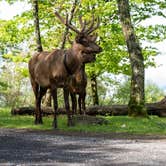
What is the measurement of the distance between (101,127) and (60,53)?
3128 mm

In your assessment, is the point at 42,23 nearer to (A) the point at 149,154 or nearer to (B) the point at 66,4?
(B) the point at 66,4

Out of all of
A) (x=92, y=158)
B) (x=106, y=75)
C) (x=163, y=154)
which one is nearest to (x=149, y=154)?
(x=163, y=154)

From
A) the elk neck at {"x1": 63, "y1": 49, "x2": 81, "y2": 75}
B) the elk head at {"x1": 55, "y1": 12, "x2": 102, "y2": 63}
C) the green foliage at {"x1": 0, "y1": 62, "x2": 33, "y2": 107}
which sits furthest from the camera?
the green foliage at {"x1": 0, "y1": 62, "x2": 33, "y2": 107}

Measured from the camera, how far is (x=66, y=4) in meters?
36.1

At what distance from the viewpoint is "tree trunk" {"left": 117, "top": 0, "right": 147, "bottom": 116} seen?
22031 millimetres

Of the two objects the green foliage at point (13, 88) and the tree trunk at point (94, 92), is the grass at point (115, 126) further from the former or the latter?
the green foliage at point (13, 88)

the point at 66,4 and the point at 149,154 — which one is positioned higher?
the point at 66,4

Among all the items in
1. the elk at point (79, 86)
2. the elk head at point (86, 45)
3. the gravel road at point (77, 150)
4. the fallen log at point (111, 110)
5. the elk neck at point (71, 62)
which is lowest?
the gravel road at point (77, 150)

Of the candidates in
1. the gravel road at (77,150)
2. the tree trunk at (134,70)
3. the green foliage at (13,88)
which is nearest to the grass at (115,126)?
the tree trunk at (134,70)

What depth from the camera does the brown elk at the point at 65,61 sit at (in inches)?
674

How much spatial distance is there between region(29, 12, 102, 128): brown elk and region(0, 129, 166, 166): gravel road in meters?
2.93

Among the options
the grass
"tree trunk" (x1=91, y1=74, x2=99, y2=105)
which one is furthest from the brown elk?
"tree trunk" (x1=91, y1=74, x2=99, y2=105)

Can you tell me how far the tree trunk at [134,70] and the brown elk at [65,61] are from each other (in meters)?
4.61

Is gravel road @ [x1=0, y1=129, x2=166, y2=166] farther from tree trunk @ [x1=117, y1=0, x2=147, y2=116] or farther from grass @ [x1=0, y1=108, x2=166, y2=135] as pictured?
tree trunk @ [x1=117, y1=0, x2=147, y2=116]
